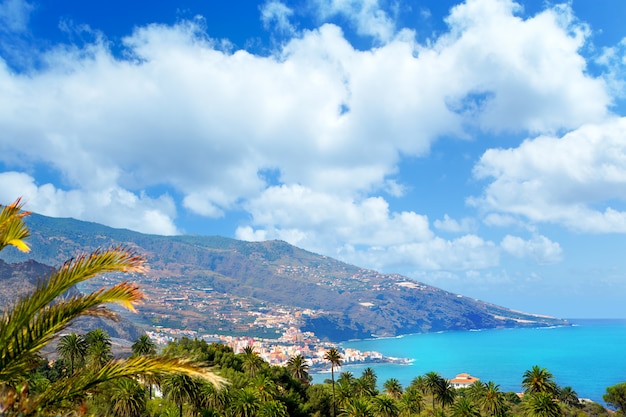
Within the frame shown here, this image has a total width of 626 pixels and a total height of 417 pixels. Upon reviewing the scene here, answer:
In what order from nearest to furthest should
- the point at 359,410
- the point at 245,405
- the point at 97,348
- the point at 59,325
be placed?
1. the point at 59,325
2. the point at 245,405
3. the point at 359,410
4. the point at 97,348

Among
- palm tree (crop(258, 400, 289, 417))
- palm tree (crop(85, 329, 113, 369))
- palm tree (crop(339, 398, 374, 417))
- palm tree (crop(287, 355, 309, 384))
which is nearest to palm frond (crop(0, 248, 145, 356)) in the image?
palm tree (crop(258, 400, 289, 417))

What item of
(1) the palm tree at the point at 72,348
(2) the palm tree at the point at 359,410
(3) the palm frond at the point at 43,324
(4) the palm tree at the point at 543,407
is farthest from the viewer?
(1) the palm tree at the point at 72,348

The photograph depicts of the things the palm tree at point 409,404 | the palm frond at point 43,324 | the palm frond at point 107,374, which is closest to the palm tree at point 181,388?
the palm tree at point 409,404

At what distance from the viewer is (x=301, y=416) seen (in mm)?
61906

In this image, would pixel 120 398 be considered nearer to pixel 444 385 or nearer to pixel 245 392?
pixel 245 392

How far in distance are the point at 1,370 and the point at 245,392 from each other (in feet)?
133

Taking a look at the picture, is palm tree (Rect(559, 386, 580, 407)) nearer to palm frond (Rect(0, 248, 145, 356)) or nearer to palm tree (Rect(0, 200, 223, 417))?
palm tree (Rect(0, 200, 223, 417))

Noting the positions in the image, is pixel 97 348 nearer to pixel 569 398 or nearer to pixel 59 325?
pixel 59 325

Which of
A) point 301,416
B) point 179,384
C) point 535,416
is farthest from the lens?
point 301,416

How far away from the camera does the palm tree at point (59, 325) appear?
6598 millimetres

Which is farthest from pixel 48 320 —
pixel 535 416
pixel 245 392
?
pixel 535 416

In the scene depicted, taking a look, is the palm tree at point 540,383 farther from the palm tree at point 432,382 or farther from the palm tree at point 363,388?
the palm tree at point 363,388

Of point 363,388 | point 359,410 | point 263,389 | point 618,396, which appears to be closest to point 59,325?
point 359,410

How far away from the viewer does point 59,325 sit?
6895mm
